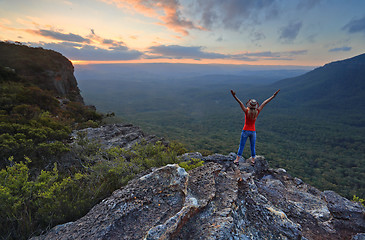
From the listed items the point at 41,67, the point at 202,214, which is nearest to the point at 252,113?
the point at 202,214

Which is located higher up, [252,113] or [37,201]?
[252,113]

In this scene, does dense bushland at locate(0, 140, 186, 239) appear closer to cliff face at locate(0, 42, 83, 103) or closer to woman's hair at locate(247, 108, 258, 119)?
woman's hair at locate(247, 108, 258, 119)

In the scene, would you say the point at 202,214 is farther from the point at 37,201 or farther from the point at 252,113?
the point at 252,113

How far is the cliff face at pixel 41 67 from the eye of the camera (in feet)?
85.1

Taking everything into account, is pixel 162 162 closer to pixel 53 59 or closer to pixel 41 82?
pixel 41 82

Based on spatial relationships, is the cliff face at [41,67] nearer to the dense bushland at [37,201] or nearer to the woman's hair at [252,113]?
the dense bushland at [37,201]

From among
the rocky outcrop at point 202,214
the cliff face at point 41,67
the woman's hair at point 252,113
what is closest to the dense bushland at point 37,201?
the rocky outcrop at point 202,214

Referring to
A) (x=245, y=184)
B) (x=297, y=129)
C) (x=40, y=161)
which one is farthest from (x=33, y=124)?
(x=297, y=129)

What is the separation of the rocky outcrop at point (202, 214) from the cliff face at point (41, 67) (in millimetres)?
28912

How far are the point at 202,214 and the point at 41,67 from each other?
119ft

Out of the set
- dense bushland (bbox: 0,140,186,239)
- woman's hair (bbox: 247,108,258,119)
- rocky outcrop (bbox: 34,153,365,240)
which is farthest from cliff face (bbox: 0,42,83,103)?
woman's hair (bbox: 247,108,258,119)

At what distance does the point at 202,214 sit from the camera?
3471 millimetres

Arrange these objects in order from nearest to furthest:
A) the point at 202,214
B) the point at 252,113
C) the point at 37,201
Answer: the point at 202,214
the point at 37,201
the point at 252,113

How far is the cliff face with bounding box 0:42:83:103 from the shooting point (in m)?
25.9
